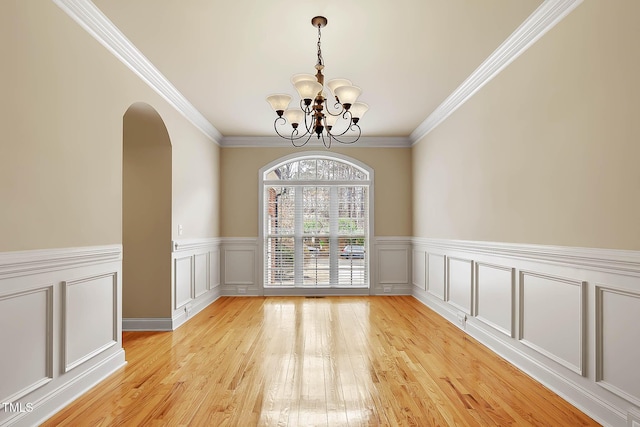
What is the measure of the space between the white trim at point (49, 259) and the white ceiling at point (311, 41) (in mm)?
1767

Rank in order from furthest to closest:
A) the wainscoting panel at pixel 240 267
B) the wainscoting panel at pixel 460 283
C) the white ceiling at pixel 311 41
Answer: the wainscoting panel at pixel 240 267
the wainscoting panel at pixel 460 283
the white ceiling at pixel 311 41

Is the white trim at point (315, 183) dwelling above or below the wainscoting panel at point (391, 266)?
above

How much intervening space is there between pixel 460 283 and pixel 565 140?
237cm

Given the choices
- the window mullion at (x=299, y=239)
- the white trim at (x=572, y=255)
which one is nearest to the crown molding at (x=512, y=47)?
the white trim at (x=572, y=255)

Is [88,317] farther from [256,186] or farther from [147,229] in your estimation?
[256,186]

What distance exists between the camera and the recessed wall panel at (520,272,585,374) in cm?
266

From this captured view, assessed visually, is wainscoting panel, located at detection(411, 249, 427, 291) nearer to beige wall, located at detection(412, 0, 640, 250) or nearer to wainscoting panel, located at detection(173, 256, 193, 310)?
beige wall, located at detection(412, 0, 640, 250)

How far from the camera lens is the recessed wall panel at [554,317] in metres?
2.66

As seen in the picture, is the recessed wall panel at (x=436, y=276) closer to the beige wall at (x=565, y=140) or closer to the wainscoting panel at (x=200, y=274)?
the beige wall at (x=565, y=140)

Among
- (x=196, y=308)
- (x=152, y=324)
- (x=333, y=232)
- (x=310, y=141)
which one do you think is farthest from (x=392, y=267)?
(x=152, y=324)

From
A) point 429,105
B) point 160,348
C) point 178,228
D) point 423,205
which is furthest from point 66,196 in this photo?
point 423,205

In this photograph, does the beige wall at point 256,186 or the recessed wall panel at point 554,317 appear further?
the beige wall at point 256,186

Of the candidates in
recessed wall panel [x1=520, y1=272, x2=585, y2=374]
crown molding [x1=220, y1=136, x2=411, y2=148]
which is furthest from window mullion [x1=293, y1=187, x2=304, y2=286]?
recessed wall panel [x1=520, y1=272, x2=585, y2=374]

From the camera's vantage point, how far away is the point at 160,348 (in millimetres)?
3939
